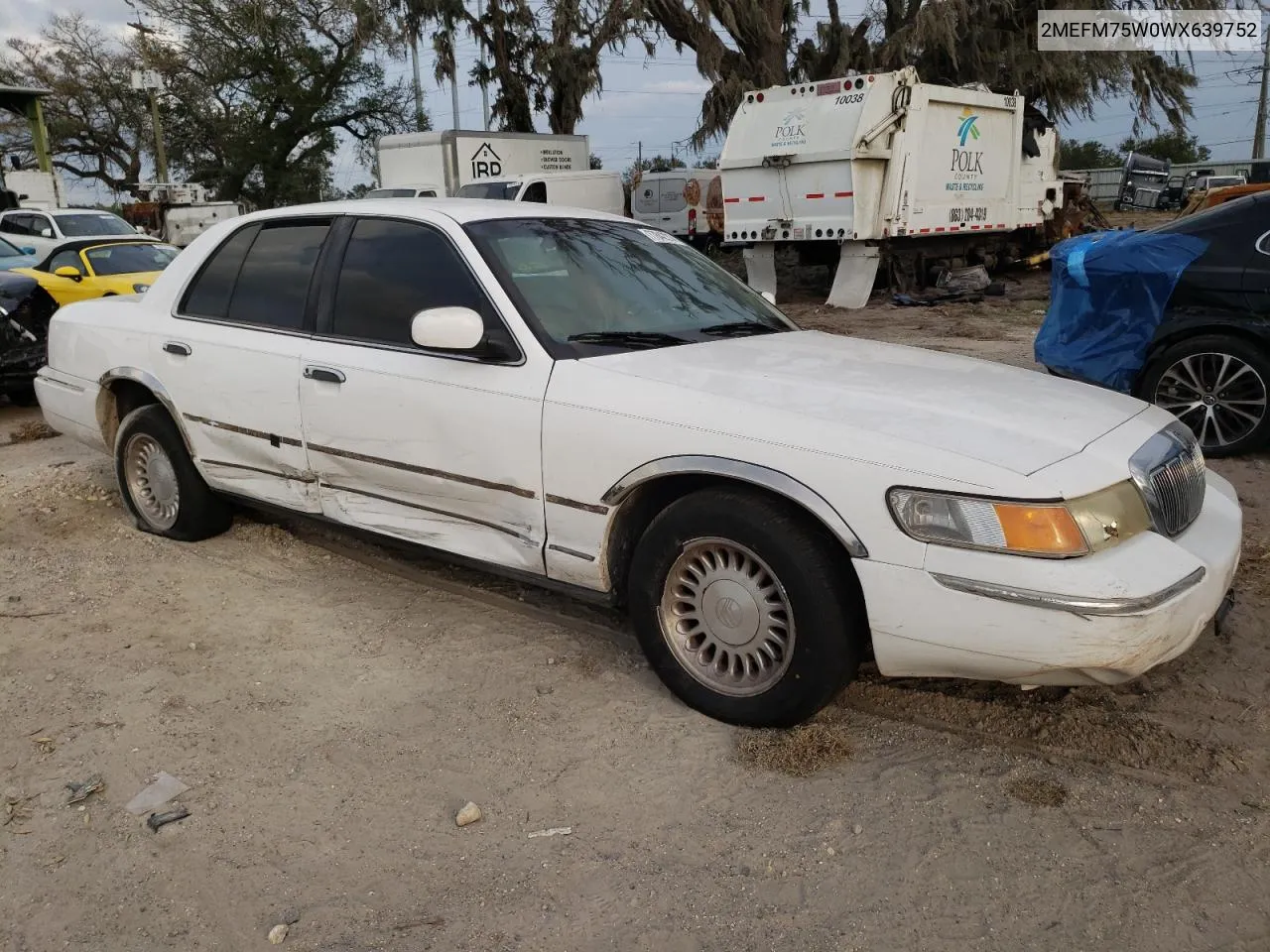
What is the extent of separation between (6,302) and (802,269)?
12970 mm

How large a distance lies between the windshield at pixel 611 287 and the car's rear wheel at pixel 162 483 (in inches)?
81.1

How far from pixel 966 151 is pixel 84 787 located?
46.2 feet

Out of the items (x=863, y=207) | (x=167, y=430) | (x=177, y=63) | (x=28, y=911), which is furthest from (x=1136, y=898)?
(x=177, y=63)

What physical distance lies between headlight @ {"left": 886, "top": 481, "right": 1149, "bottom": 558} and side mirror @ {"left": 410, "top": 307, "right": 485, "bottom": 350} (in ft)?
4.75

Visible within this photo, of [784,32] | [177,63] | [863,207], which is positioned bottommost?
[863,207]

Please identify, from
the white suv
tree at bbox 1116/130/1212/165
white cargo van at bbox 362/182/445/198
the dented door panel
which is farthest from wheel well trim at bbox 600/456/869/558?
tree at bbox 1116/130/1212/165

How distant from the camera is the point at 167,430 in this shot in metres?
4.86

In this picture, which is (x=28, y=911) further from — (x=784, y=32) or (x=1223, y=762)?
(x=784, y=32)

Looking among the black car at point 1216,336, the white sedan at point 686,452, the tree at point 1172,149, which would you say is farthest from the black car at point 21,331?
the tree at point 1172,149

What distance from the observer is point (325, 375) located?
3979 millimetres

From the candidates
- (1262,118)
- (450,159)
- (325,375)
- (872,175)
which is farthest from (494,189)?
(1262,118)

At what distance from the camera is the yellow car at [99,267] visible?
1077cm

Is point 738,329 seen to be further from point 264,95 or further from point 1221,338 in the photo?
point 264,95

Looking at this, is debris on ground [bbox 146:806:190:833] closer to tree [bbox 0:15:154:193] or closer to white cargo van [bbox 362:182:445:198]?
white cargo van [bbox 362:182:445:198]
